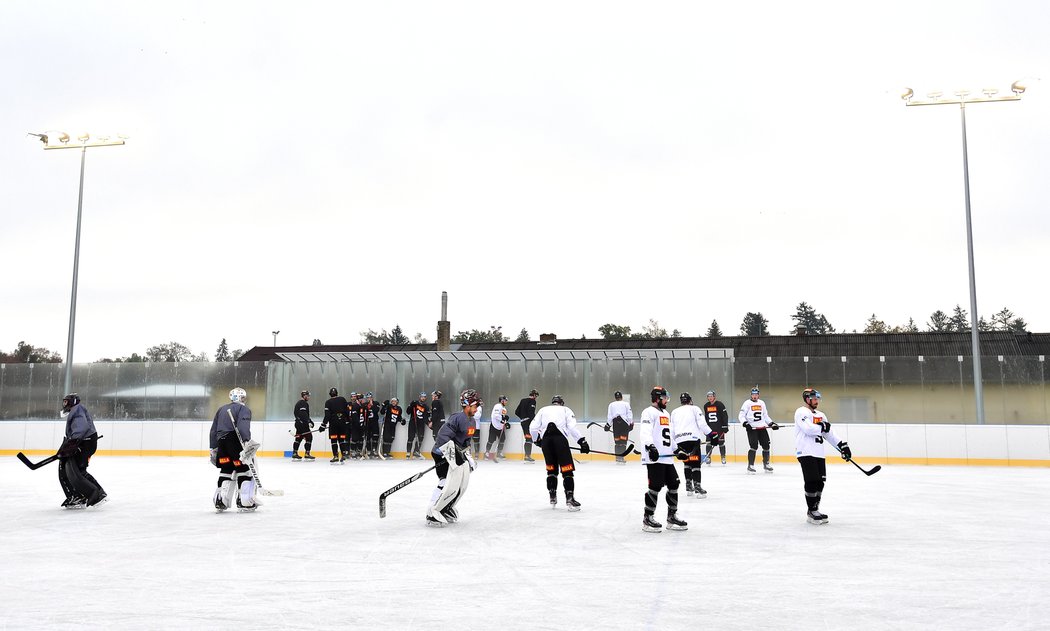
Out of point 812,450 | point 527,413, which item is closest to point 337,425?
point 527,413

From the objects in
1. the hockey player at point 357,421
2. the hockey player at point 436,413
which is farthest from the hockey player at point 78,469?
the hockey player at point 436,413

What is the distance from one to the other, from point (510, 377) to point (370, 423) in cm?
429

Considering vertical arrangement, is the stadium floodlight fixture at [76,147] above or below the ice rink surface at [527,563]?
above

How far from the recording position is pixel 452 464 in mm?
10281

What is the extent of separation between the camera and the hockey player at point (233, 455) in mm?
11328

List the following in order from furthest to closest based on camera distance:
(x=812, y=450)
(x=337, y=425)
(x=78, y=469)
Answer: (x=337, y=425) < (x=78, y=469) < (x=812, y=450)

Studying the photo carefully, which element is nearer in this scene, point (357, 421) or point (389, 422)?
point (357, 421)

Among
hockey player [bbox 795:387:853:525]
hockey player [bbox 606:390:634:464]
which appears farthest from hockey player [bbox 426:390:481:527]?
hockey player [bbox 606:390:634:464]

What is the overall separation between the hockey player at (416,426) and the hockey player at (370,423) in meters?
0.88

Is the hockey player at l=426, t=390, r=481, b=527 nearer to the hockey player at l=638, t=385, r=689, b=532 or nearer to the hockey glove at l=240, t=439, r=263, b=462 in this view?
the hockey player at l=638, t=385, r=689, b=532

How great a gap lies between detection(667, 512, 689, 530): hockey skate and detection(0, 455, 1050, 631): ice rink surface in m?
0.11

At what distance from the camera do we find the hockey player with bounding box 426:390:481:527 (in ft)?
32.8

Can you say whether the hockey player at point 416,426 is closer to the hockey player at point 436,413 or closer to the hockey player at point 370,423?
the hockey player at point 436,413

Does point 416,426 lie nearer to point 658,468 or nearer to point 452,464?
point 452,464
